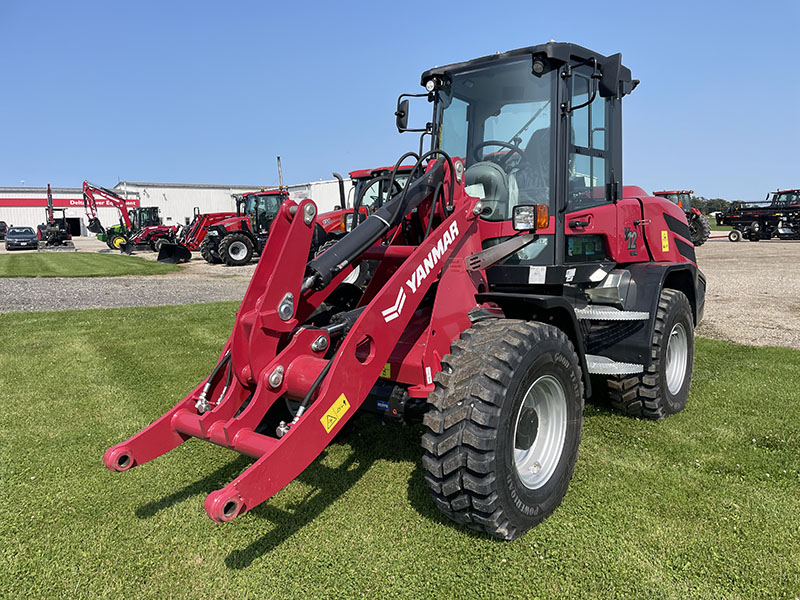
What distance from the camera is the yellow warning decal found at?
2678mm

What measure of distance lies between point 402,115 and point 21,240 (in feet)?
126

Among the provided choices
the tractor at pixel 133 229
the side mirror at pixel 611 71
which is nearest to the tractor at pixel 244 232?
the tractor at pixel 133 229

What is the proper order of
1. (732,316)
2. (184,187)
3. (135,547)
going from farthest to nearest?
(184,187) < (732,316) < (135,547)

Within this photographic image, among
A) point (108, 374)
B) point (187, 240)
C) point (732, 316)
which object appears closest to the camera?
point (108, 374)

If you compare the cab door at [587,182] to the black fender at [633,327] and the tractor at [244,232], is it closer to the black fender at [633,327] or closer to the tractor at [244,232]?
the black fender at [633,327]

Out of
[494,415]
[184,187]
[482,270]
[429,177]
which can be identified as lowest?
[494,415]

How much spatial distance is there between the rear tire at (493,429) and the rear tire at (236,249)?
19043 millimetres

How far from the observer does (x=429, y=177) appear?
11.3 ft

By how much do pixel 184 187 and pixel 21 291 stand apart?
47.6 meters

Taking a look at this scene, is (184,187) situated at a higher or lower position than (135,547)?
higher

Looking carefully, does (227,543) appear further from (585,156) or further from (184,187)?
(184,187)

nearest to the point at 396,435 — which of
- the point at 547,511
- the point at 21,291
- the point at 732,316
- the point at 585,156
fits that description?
the point at 547,511

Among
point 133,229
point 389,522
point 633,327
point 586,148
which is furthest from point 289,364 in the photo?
point 133,229

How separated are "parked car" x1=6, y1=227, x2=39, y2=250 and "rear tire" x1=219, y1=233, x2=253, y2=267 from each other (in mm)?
20980
